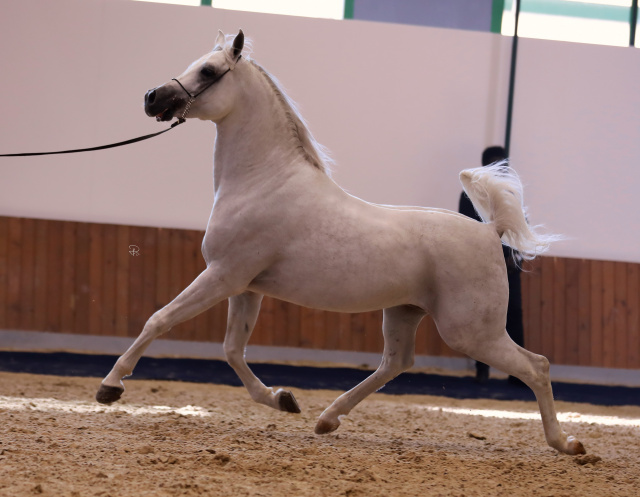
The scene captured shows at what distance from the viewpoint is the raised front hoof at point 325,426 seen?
3.44 meters

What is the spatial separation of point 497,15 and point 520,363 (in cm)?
592

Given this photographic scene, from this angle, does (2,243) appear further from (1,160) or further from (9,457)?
(9,457)

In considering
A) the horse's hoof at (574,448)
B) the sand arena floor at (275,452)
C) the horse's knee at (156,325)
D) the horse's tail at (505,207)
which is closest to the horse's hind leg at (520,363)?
the horse's hoof at (574,448)

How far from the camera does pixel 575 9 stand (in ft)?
26.1

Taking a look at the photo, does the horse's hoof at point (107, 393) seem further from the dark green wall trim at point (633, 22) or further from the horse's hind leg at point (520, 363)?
the dark green wall trim at point (633, 22)

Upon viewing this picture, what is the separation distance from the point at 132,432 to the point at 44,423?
513 mm

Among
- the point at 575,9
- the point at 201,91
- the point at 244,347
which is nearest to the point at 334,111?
the point at 575,9

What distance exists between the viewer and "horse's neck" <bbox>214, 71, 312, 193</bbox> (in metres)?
3.16

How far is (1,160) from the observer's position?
7.44 m

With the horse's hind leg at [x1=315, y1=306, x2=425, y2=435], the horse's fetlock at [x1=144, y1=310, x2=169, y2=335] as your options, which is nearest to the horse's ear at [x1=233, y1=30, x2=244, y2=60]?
the horse's fetlock at [x1=144, y1=310, x2=169, y2=335]

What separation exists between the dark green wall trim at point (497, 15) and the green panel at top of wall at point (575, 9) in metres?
0.07

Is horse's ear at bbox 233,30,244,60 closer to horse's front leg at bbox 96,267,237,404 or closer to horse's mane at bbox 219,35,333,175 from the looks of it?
horse's mane at bbox 219,35,333,175

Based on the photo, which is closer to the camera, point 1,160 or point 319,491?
point 319,491

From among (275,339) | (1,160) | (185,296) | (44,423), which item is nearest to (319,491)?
(185,296)
